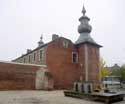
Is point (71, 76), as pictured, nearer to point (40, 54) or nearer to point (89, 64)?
point (89, 64)

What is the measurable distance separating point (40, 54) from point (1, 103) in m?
15.9

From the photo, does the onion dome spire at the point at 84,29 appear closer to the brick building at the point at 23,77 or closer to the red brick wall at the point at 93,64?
the red brick wall at the point at 93,64

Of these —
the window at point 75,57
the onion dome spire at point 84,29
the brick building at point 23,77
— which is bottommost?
the brick building at point 23,77

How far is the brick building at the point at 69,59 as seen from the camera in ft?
80.4

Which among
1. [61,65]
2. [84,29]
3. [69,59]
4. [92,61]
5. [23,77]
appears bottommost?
[23,77]

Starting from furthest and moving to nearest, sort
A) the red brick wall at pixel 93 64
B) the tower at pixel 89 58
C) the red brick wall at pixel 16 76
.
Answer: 1. the red brick wall at pixel 93 64
2. the tower at pixel 89 58
3. the red brick wall at pixel 16 76

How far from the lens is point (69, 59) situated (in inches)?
1045

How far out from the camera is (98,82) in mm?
28047

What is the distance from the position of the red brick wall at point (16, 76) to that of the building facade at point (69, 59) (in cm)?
271

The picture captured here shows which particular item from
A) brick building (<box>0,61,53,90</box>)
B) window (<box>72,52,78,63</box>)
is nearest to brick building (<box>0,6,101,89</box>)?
window (<box>72,52,78,63</box>)

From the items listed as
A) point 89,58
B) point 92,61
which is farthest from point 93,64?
point 89,58

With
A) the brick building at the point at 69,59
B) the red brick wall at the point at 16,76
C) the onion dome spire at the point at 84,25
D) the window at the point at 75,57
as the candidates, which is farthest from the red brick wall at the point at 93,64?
the red brick wall at the point at 16,76

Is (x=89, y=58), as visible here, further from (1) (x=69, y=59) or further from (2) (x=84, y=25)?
(2) (x=84, y=25)

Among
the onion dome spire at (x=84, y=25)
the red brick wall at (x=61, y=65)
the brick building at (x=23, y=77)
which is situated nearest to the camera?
the brick building at (x=23, y=77)
